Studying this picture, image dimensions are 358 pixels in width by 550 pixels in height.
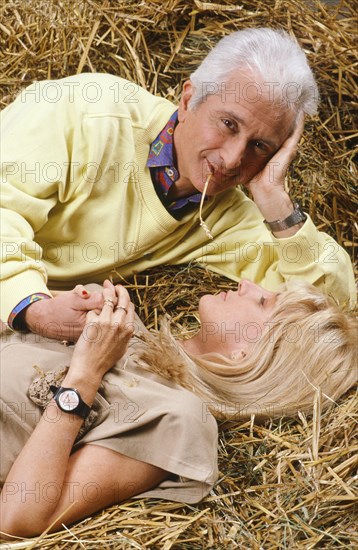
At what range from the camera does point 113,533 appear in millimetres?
1930

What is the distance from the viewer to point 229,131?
2312 mm

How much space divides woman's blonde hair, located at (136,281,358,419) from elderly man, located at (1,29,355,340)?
284mm

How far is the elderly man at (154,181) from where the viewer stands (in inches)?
89.4

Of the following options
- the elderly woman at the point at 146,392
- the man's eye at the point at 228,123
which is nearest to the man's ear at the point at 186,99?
the man's eye at the point at 228,123

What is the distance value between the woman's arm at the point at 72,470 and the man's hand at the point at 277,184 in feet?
2.31

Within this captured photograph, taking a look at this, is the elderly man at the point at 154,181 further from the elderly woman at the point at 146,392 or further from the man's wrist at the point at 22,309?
the elderly woman at the point at 146,392

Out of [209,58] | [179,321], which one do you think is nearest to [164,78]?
[209,58]

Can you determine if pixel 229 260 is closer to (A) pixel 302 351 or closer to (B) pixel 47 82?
(A) pixel 302 351

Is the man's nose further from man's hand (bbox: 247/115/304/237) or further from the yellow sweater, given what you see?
the yellow sweater

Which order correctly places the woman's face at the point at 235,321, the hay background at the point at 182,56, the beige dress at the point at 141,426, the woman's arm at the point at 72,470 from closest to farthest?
the woman's arm at the point at 72,470 → the beige dress at the point at 141,426 → the woman's face at the point at 235,321 → the hay background at the point at 182,56

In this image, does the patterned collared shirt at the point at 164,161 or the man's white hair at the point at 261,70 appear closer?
the man's white hair at the point at 261,70

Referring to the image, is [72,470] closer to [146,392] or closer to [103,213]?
[146,392]

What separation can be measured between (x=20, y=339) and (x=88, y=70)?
1.21 meters

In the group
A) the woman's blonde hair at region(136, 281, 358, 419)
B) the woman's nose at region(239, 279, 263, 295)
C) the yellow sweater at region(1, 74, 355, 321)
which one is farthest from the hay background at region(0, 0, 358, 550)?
the woman's blonde hair at region(136, 281, 358, 419)
